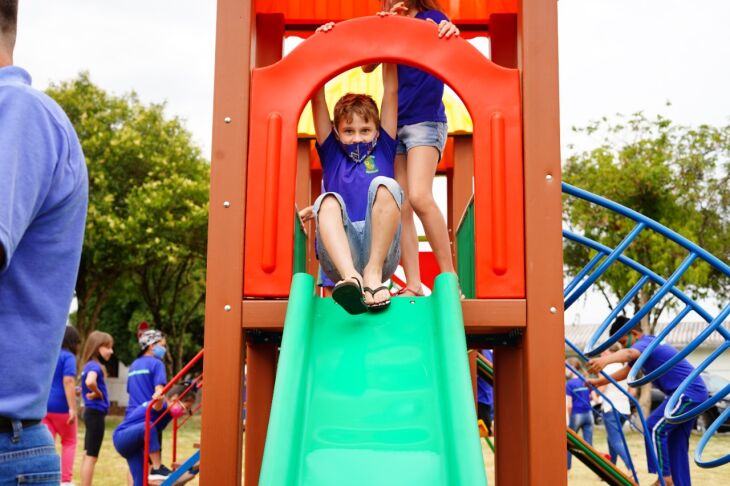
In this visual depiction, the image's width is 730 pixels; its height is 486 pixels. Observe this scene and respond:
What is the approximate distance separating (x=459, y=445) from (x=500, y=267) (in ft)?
3.74

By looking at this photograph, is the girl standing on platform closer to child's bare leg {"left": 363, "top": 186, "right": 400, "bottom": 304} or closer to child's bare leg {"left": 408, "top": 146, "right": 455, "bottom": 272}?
child's bare leg {"left": 408, "top": 146, "right": 455, "bottom": 272}

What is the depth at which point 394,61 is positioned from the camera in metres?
3.94

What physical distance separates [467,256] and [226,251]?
5.44 feet

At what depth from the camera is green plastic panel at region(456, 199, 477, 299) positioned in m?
4.40

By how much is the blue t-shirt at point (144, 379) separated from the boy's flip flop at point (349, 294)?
4.97m

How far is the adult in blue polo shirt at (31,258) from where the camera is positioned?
1.57m

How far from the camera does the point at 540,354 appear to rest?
3451 mm

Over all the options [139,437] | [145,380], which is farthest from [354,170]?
[145,380]

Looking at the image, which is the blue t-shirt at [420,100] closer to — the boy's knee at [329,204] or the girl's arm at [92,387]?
the boy's knee at [329,204]

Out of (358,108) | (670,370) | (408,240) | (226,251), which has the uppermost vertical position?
(358,108)

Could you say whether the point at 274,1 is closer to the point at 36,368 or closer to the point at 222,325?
the point at 222,325

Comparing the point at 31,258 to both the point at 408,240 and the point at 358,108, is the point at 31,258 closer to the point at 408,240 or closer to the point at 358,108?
the point at 358,108

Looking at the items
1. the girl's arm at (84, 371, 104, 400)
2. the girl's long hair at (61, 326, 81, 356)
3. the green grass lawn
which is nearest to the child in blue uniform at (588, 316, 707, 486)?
the green grass lawn

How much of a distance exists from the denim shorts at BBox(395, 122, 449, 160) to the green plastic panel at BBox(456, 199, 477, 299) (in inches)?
15.9
